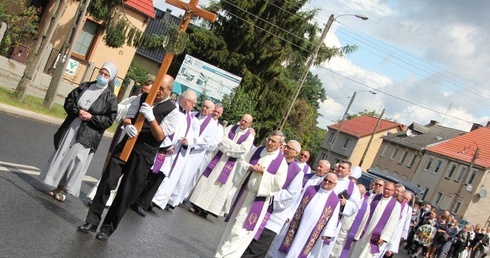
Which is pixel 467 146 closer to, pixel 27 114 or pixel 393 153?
pixel 393 153

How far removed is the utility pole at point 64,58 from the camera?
23.0 meters

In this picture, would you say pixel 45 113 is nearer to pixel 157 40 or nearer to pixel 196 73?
pixel 157 40

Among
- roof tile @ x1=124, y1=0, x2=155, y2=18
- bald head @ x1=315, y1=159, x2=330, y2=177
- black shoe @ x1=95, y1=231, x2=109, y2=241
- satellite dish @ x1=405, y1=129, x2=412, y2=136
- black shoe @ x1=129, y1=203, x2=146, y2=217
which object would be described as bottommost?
black shoe @ x1=129, y1=203, x2=146, y2=217

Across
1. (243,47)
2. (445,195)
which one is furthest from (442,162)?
(243,47)

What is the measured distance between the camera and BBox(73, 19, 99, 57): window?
38250 millimetres

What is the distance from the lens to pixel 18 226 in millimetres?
8211

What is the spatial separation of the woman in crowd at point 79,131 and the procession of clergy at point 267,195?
1048mm

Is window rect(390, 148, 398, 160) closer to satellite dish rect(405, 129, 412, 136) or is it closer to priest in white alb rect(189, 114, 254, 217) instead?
satellite dish rect(405, 129, 412, 136)

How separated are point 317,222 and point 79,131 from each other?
3835mm

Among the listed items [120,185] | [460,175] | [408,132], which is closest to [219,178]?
[120,185]

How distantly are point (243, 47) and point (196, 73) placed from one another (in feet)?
21.9

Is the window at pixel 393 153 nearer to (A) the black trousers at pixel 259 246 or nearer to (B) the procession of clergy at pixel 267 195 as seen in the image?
(B) the procession of clergy at pixel 267 195

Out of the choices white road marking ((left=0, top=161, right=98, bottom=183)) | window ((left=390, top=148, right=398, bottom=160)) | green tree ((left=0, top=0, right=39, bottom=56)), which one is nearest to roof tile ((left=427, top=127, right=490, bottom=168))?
window ((left=390, top=148, right=398, bottom=160))

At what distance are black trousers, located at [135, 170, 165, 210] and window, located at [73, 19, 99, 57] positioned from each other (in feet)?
Answer: 86.6
